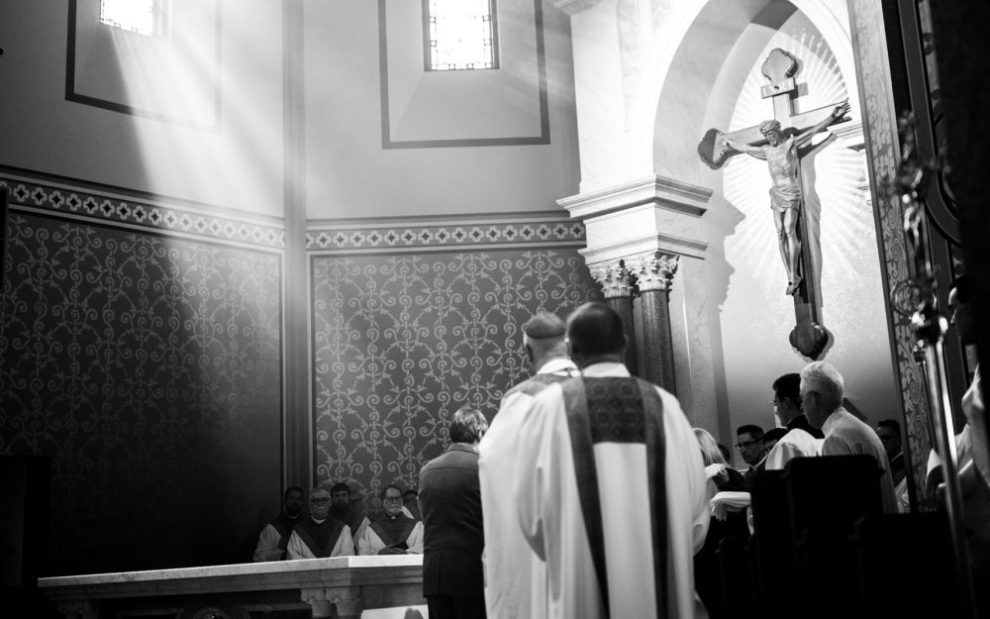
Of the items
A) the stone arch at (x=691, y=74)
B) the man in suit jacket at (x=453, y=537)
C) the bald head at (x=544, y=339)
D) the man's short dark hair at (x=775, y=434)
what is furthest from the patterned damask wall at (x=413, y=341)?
the bald head at (x=544, y=339)

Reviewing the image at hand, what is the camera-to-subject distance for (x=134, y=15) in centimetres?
1019

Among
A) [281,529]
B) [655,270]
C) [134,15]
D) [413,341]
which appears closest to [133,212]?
[134,15]

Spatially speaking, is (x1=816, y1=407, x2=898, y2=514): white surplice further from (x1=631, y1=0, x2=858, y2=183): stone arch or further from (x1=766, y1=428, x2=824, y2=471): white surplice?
(x1=631, y1=0, x2=858, y2=183): stone arch

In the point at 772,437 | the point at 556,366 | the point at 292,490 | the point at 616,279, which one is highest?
the point at 616,279

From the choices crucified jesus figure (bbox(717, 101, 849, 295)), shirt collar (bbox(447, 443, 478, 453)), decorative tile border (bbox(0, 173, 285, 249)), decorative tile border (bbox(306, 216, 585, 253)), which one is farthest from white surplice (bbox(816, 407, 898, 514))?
decorative tile border (bbox(0, 173, 285, 249))

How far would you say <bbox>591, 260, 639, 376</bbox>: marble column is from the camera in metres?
9.84

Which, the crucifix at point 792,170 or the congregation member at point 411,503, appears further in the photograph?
the congregation member at point 411,503

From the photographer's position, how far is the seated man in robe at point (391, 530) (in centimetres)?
951

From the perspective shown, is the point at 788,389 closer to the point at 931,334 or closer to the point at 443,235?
the point at 931,334

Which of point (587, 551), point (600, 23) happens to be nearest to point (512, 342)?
point (600, 23)

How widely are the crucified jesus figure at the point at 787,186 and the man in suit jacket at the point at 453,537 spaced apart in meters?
4.93

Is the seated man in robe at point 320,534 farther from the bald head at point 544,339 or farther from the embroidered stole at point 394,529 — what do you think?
the bald head at point 544,339

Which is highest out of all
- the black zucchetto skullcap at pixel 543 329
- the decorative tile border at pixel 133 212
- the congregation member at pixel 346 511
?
the decorative tile border at pixel 133 212

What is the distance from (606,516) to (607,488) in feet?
0.32
